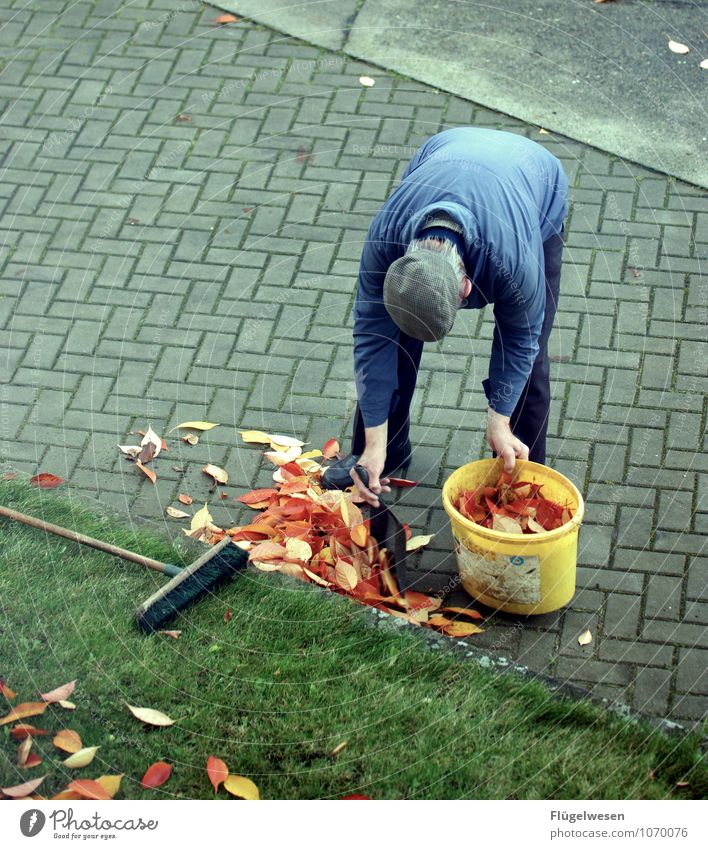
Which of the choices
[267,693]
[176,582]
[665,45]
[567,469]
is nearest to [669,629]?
[567,469]

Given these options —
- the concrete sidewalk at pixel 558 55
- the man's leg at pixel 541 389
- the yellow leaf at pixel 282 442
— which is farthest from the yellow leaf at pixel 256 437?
the concrete sidewalk at pixel 558 55

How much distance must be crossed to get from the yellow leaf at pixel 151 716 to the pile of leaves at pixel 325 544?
2.34 feet

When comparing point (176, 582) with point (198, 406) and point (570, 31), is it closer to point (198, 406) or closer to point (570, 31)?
point (198, 406)

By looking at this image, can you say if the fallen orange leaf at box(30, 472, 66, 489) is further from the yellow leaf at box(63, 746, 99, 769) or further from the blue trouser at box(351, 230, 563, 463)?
the yellow leaf at box(63, 746, 99, 769)

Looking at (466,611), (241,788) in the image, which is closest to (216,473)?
(466,611)

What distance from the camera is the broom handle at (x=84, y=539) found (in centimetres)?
411

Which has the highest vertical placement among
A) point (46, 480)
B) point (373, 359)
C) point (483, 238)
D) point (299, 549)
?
point (483, 238)

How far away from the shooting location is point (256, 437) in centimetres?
494

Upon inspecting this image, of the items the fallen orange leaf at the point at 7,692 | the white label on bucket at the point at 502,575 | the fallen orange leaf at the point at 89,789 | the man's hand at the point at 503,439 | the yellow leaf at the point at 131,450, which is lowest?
the yellow leaf at the point at 131,450

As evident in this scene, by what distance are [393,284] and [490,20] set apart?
4487mm

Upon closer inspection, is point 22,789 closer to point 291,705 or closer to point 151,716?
point 151,716

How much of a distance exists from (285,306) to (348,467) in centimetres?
119

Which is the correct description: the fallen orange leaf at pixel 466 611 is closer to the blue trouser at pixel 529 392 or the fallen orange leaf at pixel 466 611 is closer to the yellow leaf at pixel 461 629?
the yellow leaf at pixel 461 629

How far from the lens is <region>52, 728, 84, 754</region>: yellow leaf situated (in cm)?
360
